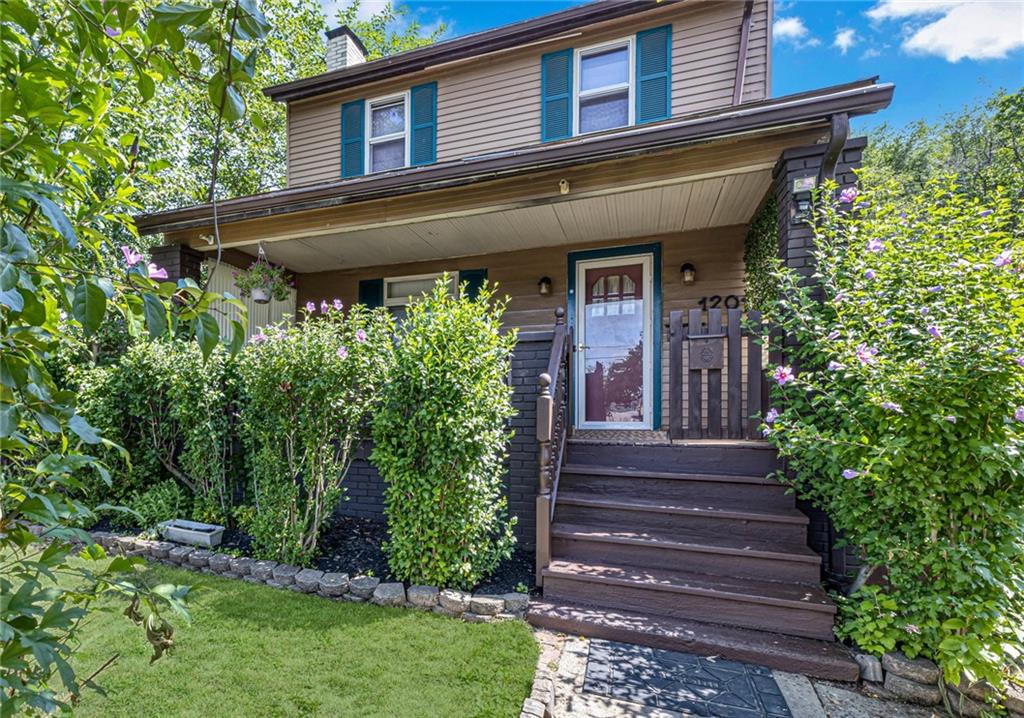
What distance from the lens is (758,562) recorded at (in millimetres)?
3066

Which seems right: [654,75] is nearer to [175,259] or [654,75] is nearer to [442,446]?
[442,446]

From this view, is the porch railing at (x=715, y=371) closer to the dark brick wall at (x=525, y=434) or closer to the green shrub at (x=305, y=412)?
the dark brick wall at (x=525, y=434)

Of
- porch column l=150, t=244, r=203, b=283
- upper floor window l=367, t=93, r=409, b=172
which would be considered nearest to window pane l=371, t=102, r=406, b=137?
upper floor window l=367, t=93, r=409, b=172

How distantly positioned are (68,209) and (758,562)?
383 centimetres

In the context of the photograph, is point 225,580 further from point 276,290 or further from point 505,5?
point 505,5

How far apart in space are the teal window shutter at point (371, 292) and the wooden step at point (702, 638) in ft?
16.4

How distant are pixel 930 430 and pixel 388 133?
757 centimetres

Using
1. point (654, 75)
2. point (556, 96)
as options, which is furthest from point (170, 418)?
point (654, 75)

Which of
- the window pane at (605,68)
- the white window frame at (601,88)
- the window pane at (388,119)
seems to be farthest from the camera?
the window pane at (388,119)

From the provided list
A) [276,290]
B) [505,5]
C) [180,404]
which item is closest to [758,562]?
[180,404]

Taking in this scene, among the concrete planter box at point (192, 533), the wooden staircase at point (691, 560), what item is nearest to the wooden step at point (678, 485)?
the wooden staircase at point (691, 560)

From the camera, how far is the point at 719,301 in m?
5.37

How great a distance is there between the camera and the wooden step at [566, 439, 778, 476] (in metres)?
3.75

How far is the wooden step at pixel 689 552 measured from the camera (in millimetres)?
3018
